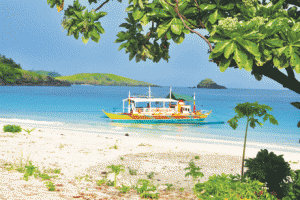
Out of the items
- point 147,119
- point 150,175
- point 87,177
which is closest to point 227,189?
point 150,175

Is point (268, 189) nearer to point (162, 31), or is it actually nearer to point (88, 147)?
point (162, 31)

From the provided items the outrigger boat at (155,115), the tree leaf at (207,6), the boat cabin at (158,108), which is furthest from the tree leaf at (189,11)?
the boat cabin at (158,108)

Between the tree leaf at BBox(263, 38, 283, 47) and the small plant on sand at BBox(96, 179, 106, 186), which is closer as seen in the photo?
the tree leaf at BBox(263, 38, 283, 47)

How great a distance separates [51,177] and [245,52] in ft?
16.3

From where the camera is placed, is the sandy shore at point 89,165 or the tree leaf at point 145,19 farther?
the sandy shore at point 89,165

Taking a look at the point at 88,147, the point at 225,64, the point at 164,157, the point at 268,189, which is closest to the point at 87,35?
the point at 225,64

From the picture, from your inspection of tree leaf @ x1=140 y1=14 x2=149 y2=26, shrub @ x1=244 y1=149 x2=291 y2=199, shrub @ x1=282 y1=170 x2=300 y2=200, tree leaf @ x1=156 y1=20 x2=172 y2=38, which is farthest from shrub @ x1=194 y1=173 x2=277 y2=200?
tree leaf @ x1=140 y1=14 x2=149 y2=26

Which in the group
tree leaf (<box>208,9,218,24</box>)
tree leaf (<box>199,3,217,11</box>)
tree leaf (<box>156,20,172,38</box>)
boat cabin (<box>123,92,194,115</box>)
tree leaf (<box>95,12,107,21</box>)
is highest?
tree leaf (<box>199,3,217,11</box>)

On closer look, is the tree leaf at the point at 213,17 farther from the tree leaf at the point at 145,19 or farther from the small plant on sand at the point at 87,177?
the small plant on sand at the point at 87,177

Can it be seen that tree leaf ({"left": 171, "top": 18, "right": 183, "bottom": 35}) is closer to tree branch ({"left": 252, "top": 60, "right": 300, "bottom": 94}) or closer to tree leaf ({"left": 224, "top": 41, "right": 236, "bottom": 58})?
tree leaf ({"left": 224, "top": 41, "right": 236, "bottom": 58})

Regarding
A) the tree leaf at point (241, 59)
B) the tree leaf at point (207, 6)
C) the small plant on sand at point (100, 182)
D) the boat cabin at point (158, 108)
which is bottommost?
the small plant on sand at point (100, 182)

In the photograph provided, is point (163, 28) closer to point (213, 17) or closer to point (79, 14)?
point (213, 17)

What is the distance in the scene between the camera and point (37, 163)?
6348 millimetres

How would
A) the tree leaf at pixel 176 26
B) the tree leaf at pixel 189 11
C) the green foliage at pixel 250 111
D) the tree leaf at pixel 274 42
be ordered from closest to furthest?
the tree leaf at pixel 274 42, the tree leaf at pixel 176 26, the tree leaf at pixel 189 11, the green foliage at pixel 250 111
